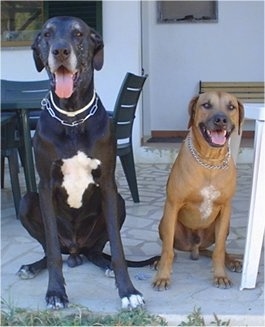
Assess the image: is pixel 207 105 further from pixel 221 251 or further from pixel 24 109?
pixel 24 109

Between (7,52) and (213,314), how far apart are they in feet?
16.8

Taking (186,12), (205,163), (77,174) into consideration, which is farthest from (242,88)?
(77,174)

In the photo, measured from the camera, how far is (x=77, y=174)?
106 inches

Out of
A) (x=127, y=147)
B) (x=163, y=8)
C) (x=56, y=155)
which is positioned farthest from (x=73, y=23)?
(x=163, y=8)

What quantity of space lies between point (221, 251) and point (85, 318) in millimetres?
773

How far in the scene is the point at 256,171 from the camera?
2760 millimetres

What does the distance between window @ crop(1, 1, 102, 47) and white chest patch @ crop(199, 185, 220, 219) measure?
416 cm

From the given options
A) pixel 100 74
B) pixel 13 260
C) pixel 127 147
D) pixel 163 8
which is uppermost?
pixel 163 8

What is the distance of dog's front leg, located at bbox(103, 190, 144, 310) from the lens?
259 centimetres

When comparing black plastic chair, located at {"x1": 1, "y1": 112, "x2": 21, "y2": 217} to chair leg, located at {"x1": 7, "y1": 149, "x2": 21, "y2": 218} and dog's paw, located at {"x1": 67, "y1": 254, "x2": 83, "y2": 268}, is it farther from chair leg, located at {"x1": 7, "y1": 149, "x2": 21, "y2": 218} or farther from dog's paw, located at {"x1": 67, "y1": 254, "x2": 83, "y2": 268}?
dog's paw, located at {"x1": 67, "y1": 254, "x2": 83, "y2": 268}

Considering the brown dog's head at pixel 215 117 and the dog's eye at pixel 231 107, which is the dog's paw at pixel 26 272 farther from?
the dog's eye at pixel 231 107

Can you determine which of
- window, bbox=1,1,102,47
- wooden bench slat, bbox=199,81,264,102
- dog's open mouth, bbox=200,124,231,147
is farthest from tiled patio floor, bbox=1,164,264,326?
wooden bench slat, bbox=199,81,264,102

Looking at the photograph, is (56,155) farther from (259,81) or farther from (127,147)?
(259,81)

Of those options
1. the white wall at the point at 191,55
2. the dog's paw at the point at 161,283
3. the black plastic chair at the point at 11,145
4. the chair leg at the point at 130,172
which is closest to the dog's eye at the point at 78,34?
the dog's paw at the point at 161,283
